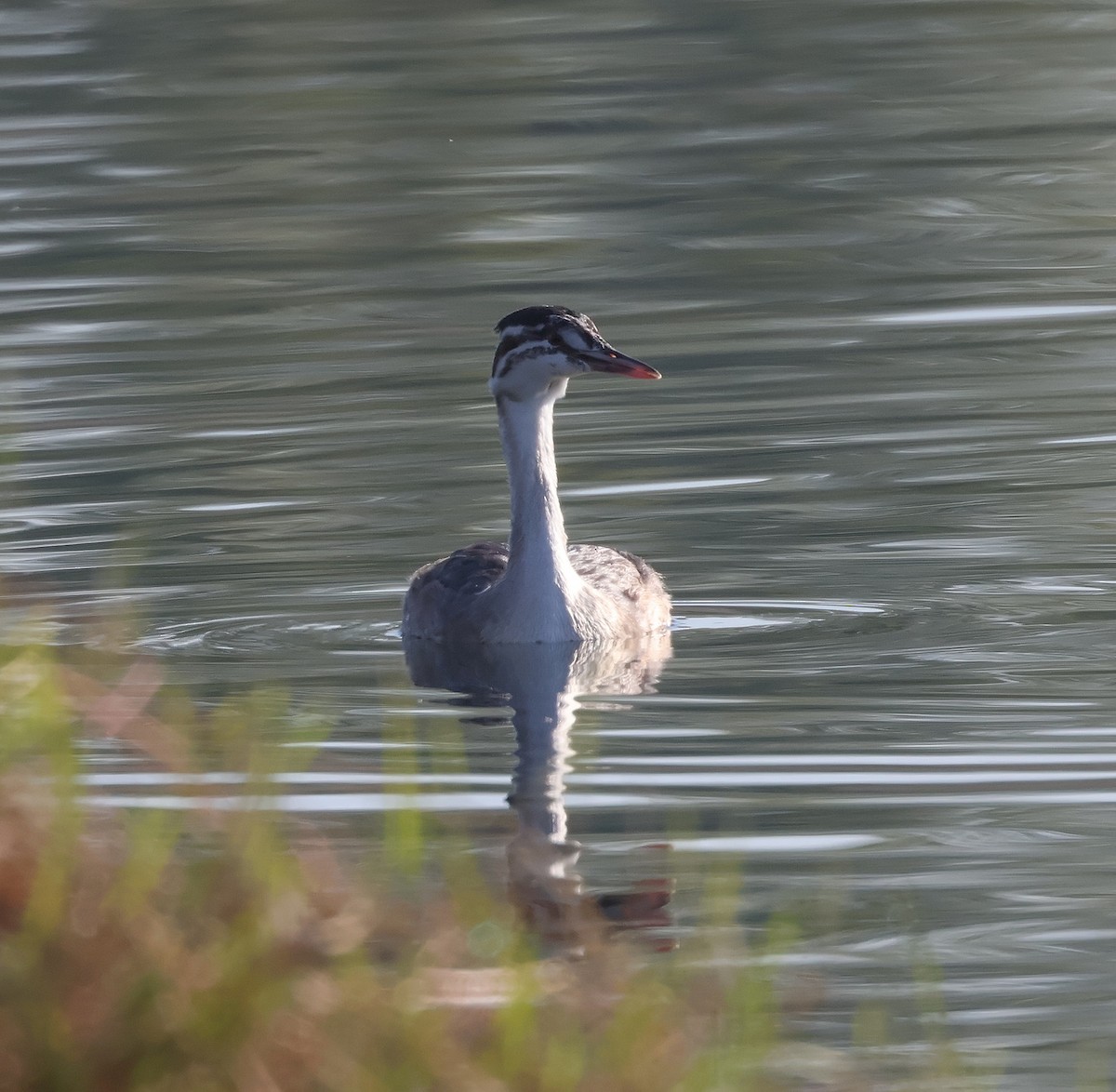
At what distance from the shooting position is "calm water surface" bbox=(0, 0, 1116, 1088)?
7.93 meters

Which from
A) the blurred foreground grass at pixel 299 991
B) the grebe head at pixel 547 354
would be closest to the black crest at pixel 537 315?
the grebe head at pixel 547 354

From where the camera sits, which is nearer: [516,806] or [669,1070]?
[669,1070]

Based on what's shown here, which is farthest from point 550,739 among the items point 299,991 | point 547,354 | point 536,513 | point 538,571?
point 299,991

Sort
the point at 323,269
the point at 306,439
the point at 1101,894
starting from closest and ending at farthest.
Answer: the point at 1101,894 < the point at 306,439 < the point at 323,269

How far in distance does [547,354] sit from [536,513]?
2.14ft

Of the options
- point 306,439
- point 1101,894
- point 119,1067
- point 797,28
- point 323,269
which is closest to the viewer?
point 119,1067

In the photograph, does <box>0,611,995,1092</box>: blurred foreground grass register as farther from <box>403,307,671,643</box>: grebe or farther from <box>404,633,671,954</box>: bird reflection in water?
<box>403,307,671,643</box>: grebe

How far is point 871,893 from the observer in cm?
719

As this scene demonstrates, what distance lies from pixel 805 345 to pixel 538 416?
4.79 m

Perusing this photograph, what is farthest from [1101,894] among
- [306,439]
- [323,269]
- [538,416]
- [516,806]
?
[323,269]

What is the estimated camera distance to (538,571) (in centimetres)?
1101

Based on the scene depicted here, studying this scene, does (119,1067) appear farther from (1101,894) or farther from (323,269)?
(323,269)

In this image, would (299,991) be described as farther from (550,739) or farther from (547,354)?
(547,354)

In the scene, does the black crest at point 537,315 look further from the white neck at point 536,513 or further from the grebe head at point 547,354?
the white neck at point 536,513
